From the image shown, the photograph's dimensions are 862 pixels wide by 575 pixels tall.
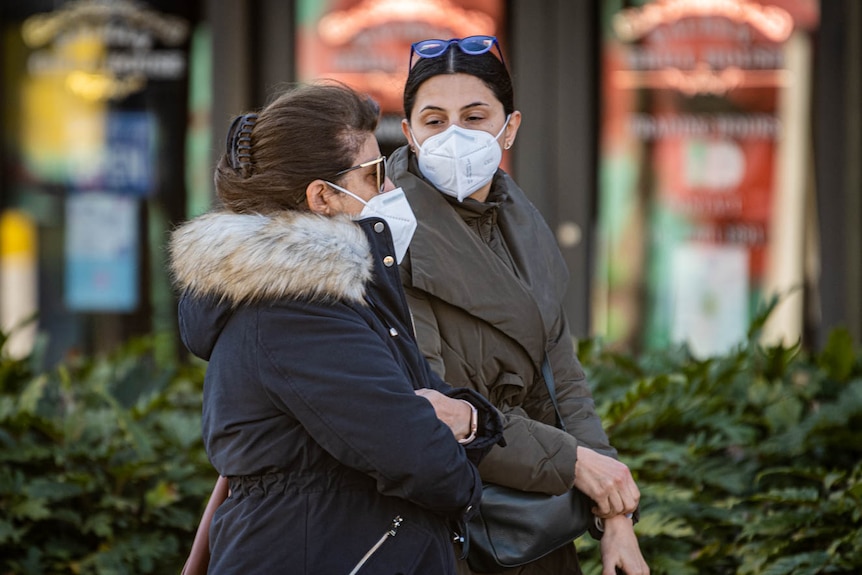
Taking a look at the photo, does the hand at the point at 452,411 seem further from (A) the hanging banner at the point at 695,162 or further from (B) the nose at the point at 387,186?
(A) the hanging banner at the point at 695,162

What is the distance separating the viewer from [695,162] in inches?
252

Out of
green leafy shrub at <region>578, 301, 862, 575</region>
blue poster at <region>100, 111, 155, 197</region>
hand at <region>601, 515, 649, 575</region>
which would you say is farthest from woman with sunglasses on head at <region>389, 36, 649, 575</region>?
blue poster at <region>100, 111, 155, 197</region>

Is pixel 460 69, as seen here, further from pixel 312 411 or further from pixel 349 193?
pixel 312 411

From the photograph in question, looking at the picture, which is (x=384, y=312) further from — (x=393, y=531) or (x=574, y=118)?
(x=574, y=118)

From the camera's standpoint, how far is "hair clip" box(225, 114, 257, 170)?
213cm

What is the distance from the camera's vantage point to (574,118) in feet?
21.0

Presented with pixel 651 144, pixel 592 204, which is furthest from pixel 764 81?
pixel 592 204

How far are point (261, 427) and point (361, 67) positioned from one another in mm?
4796

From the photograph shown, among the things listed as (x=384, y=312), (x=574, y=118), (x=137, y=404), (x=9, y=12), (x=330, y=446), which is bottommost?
(x=137, y=404)

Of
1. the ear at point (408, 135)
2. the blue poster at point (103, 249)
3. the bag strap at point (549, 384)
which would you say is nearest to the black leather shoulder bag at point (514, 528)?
the bag strap at point (549, 384)

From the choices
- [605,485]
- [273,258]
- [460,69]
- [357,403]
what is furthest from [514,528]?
[460,69]

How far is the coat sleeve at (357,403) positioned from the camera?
6.35ft

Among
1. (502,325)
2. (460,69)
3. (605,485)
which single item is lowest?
(605,485)

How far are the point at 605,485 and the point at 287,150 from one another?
3.26 feet
